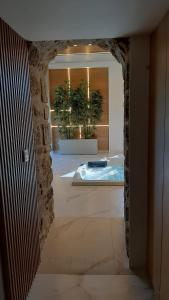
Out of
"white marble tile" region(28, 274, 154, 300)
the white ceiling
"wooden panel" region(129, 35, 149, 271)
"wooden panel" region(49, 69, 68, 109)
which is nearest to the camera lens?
the white ceiling

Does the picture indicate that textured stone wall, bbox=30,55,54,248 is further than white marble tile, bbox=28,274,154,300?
Yes

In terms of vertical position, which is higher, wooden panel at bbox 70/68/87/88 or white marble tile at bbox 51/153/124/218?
wooden panel at bbox 70/68/87/88

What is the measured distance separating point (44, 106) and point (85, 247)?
1624 mm

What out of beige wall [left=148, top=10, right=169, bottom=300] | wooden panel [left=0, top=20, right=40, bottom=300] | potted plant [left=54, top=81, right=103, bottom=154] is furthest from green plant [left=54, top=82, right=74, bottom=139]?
beige wall [left=148, top=10, right=169, bottom=300]

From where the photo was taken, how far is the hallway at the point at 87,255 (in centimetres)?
204

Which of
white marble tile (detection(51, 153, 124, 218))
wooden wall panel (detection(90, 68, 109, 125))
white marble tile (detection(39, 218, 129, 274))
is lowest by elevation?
white marble tile (detection(39, 218, 129, 274))

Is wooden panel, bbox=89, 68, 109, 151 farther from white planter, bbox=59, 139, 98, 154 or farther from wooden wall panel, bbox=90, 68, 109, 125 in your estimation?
white planter, bbox=59, 139, 98, 154

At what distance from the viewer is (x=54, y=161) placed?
21.1 feet

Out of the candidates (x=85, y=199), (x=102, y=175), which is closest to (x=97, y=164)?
(x=102, y=175)

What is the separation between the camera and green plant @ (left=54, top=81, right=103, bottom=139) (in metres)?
7.04

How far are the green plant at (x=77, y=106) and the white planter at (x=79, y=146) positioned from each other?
0.47 meters

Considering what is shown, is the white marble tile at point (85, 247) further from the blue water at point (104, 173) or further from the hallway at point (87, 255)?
the blue water at point (104, 173)

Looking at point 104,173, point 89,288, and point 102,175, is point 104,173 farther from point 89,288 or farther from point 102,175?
point 89,288

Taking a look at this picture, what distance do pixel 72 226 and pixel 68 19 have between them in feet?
7.66
